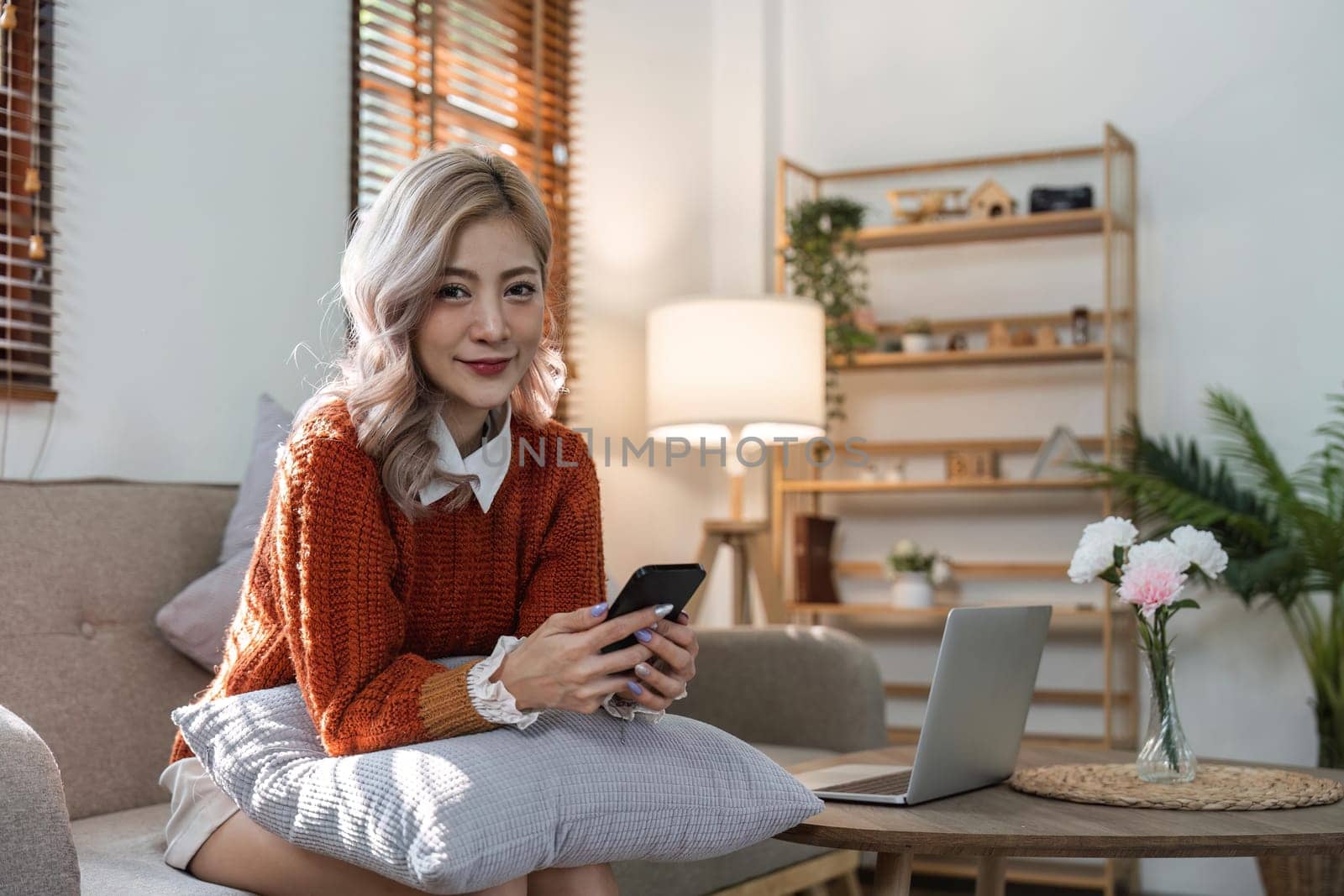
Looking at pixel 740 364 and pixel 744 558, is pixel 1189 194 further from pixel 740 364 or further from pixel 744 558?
pixel 744 558

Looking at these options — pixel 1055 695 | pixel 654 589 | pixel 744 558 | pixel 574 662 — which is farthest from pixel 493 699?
pixel 1055 695

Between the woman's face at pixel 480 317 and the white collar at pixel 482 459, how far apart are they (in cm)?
5

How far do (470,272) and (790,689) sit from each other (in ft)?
4.37

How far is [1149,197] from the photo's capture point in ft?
12.7

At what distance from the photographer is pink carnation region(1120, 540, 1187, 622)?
177cm

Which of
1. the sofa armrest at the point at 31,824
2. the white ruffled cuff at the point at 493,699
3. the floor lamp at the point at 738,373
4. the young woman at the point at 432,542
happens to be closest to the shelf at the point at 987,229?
the floor lamp at the point at 738,373

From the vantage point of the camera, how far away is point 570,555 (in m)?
1.77

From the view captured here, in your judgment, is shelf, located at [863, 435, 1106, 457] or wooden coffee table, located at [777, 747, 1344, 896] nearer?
wooden coffee table, located at [777, 747, 1344, 896]

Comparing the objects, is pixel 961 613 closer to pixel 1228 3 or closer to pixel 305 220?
pixel 305 220

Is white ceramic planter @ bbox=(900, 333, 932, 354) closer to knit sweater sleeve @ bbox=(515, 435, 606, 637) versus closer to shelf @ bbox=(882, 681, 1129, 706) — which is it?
shelf @ bbox=(882, 681, 1129, 706)

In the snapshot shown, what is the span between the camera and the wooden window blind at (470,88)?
10.1 ft

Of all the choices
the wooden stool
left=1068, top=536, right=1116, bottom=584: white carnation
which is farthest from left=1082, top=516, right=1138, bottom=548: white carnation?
the wooden stool

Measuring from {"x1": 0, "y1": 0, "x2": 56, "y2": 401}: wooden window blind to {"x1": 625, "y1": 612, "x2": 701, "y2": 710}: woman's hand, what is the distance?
1311mm

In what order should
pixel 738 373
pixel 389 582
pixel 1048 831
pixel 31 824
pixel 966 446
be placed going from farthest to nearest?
pixel 966 446
pixel 738 373
pixel 389 582
pixel 1048 831
pixel 31 824
